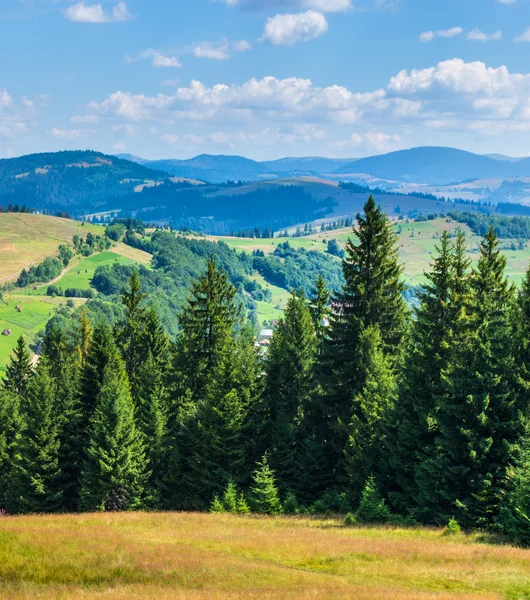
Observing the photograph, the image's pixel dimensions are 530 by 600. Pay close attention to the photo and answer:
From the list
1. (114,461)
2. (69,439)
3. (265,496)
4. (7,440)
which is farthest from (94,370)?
(265,496)

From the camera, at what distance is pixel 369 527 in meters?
34.8

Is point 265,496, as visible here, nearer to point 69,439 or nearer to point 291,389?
point 291,389

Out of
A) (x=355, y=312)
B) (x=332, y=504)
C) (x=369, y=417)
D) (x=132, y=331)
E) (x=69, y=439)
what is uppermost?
(x=355, y=312)

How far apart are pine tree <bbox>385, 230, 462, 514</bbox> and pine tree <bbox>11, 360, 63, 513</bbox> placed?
2770 centimetres

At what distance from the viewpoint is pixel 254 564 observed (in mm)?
26062

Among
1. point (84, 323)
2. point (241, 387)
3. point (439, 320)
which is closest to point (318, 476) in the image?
point (241, 387)

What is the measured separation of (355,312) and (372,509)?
13.7 metres

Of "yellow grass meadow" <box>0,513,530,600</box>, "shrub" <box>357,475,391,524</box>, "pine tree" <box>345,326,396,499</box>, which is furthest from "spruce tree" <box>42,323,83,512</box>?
"shrub" <box>357,475,391,524</box>

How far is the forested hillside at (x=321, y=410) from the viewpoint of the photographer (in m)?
35.8

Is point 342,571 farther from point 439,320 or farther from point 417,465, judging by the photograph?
point 439,320

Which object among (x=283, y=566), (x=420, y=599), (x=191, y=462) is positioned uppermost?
(x=420, y=599)

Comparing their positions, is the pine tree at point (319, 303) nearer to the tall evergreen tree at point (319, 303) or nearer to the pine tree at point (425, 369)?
the tall evergreen tree at point (319, 303)

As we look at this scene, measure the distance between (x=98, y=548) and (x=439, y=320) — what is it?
23.3 metres

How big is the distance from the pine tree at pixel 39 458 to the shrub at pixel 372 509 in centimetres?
2652
